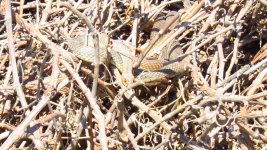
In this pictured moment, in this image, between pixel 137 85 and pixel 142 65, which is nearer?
pixel 137 85

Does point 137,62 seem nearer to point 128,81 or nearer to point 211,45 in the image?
point 128,81

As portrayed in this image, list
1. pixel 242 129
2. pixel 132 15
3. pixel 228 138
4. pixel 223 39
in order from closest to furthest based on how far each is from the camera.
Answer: pixel 242 129, pixel 228 138, pixel 223 39, pixel 132 15

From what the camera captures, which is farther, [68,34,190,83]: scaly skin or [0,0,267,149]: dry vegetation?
[68,34,190,83]: scaly skin

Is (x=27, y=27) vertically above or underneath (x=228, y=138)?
above

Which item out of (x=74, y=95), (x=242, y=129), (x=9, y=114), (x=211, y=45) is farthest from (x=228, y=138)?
(x=9, y=114)

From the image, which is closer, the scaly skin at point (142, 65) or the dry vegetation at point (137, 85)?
the dry vegetation at point (137, 85)

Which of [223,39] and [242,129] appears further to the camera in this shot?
[223,39]

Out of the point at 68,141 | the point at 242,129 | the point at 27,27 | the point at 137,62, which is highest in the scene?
the point at 27,27

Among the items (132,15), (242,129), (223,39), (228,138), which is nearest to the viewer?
(242,129)
